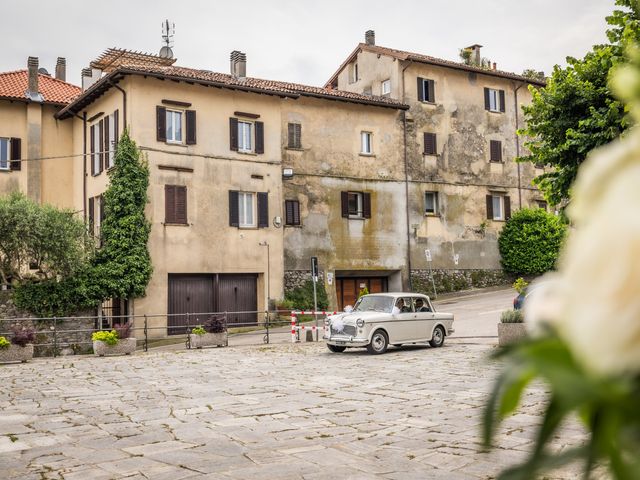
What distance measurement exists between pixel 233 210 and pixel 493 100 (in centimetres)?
1734

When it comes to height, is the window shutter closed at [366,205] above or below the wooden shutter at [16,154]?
below

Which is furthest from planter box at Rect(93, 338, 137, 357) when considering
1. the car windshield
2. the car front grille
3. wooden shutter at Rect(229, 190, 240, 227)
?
wooden shutter at Rect(229, 190, 240, 227)

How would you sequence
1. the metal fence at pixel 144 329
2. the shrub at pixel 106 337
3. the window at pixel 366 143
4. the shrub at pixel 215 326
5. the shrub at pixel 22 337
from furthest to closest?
the window at pixel 366 143
the metal fence at pixel 144 329
the shrub at pixel 215 326
the shrub at pixel 106 337
the shrub at pixel 22 337

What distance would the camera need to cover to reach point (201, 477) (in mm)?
5996

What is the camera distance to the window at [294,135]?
109ft

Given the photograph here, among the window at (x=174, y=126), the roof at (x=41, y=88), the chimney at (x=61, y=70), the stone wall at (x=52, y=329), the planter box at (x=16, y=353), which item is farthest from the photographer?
the chimney at (x=61, y=70)

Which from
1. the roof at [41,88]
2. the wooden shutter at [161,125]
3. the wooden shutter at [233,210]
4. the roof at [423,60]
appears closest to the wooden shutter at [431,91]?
the roof at [423,60]

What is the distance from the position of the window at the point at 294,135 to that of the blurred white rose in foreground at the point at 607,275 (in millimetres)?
32749

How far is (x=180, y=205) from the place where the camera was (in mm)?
29469

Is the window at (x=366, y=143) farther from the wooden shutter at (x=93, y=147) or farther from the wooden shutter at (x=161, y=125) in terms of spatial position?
the wooden shutter at (x=93, y=147)

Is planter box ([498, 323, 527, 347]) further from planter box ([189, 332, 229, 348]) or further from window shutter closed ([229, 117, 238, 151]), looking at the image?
window shutter closed ([229, 117, 238, 151])

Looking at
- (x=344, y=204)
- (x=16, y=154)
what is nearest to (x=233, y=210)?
(x=344, y=204)

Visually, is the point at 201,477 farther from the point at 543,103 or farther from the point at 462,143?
the point at 462,143

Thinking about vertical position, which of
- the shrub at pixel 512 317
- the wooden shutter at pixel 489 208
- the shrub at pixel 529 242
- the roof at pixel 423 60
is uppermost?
the roof at pixel 423 60
